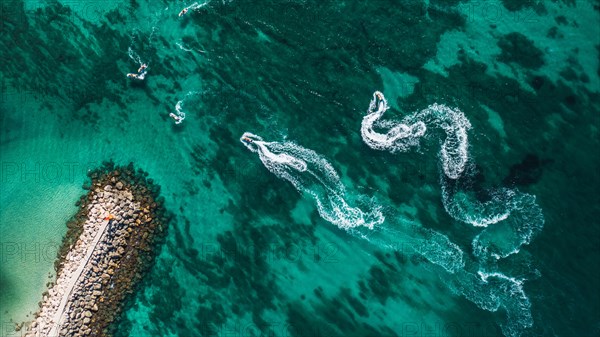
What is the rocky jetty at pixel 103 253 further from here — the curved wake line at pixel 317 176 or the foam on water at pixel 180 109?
the curved wake line at pixel 317 176

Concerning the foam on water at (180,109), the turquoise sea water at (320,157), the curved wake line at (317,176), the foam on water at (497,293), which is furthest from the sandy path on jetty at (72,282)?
the foam on water at (497,293)

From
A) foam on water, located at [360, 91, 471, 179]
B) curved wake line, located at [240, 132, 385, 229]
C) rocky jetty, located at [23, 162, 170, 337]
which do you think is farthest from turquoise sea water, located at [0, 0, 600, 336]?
rocky jetty, located at [23, 162, 170, 337]

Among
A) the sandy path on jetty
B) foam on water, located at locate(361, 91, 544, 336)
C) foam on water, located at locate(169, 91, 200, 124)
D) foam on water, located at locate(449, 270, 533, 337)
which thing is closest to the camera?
the sandy path on jetty

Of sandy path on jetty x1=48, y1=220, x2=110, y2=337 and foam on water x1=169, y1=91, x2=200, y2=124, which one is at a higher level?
foam on water x1=169, y1=91, x2=200, y2=124

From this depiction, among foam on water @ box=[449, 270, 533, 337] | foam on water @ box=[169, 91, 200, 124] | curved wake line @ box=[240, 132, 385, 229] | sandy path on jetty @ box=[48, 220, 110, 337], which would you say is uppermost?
foam on water @ box=[169, 91, 200, 124]

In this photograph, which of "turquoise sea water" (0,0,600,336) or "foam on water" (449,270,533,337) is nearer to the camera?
"turquoise sea water" (0,0,600,336)

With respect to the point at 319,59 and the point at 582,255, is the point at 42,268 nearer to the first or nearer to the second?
the point at 319,59

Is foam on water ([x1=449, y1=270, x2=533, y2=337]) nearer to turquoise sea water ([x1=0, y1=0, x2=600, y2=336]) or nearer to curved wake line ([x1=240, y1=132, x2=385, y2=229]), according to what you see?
turquoise sea water ([x1=0, y1=0, x2=600, y2=336])

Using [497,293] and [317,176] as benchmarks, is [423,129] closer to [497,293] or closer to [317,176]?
[317,176]
